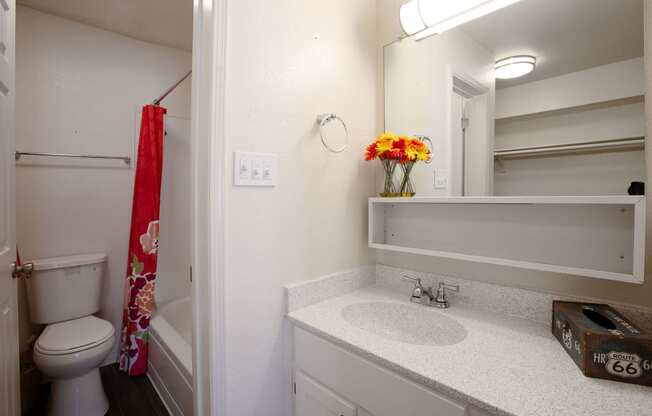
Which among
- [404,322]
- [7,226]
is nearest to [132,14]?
[7,226]

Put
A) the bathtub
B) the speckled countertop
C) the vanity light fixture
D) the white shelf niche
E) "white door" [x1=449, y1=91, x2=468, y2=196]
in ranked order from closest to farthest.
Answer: the speckled countertop
the white shelf niche
the vanity light fixture
"white door" [x1=449, y1=91, x2=468, y2=196]
the bathtub

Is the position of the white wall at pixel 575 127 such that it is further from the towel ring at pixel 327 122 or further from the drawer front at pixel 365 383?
the drawer front at pixel 365 383

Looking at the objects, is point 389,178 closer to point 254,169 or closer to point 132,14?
point 254,169

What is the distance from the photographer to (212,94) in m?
0.91

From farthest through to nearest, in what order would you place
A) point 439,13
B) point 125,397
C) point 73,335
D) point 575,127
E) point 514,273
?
point 125,397
point 73,335
point 439,13
point 514,273
point 575,127

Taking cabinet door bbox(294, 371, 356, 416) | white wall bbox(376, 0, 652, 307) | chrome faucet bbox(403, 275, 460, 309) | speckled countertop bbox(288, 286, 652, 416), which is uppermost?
white wall bbox(376, 0, 652, 307)

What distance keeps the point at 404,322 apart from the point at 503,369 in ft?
1.52

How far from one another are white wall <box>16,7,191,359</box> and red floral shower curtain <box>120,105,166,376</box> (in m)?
0.27

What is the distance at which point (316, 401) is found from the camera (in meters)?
0.99

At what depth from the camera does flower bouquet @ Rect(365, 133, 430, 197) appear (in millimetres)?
1235

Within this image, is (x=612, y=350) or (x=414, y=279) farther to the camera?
(x=414, y=279)

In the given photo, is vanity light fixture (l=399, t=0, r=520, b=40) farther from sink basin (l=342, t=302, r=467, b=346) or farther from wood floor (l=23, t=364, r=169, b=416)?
wood floor (l=23, t=364, r=169, b=416)

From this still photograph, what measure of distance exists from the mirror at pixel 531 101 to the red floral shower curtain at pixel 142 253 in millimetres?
1613

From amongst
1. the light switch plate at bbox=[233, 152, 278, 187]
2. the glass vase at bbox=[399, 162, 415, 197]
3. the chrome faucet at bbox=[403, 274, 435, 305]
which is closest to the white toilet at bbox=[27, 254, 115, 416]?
the light switch plate at bbox=[233, 152, 278, 187]
